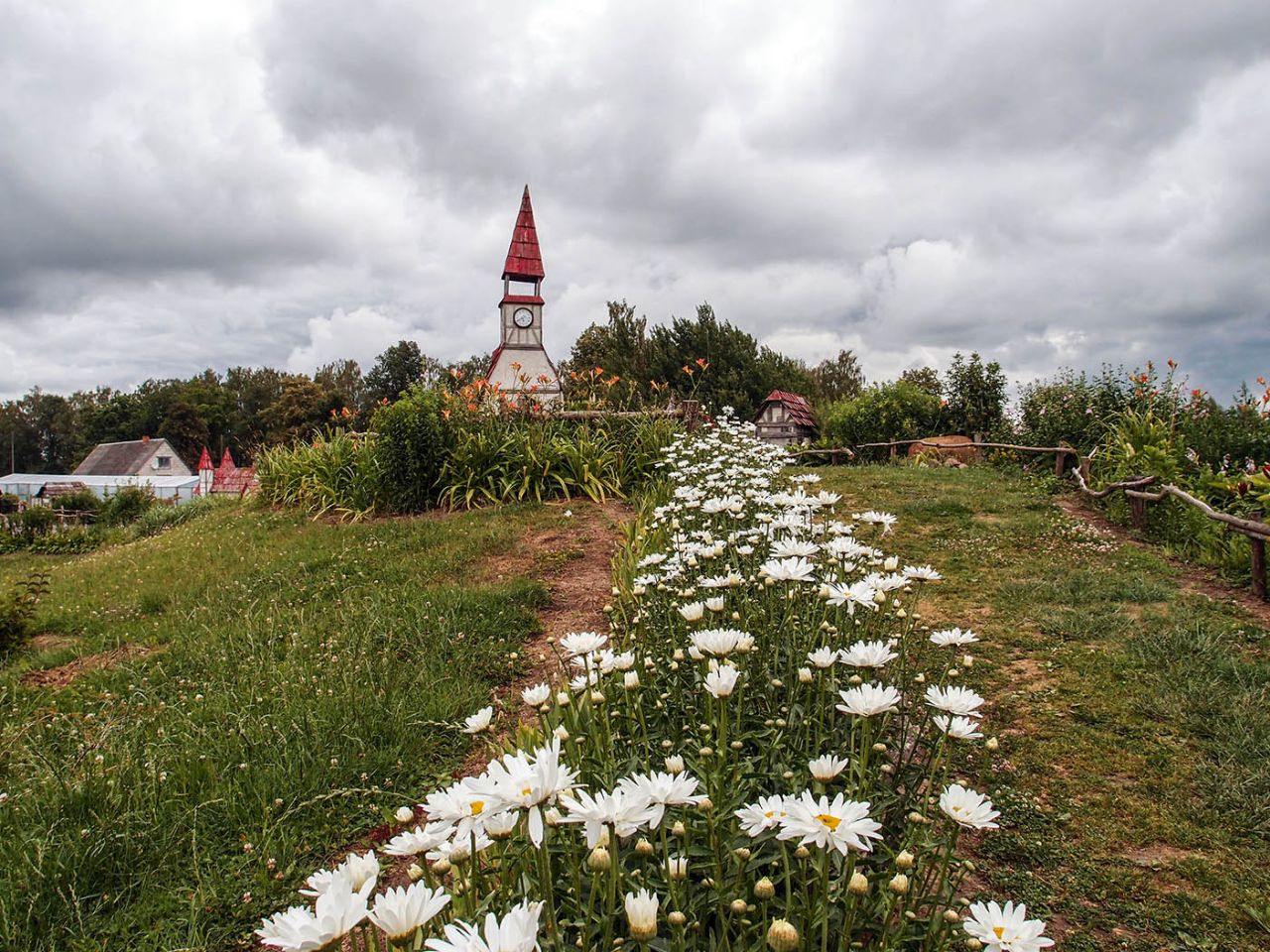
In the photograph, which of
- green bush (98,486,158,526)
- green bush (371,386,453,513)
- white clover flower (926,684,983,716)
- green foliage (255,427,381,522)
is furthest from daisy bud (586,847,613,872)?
green bush (98,486,158,526)

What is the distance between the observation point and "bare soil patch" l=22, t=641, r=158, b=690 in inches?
158

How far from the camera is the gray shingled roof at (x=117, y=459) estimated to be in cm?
4925

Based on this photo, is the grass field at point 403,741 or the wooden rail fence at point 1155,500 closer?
the grass field at point 403,741

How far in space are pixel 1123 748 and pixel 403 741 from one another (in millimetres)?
2814

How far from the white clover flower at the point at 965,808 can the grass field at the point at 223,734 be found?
1876 millimetres

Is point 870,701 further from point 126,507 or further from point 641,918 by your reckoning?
point 126,507

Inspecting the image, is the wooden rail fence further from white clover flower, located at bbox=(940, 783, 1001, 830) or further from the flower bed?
white clover flower, located at bbox=(940, 783, 1001, 830)

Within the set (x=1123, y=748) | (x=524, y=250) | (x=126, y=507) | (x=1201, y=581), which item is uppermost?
(x=524, y=250)

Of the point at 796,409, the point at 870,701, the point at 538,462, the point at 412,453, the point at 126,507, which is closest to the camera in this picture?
the point at 870,701

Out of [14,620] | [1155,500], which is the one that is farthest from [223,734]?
[1155,500]

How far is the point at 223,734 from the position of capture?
9.07 feet

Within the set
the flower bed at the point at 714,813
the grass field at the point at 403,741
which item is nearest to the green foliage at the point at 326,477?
the grass field at the point at 403,741

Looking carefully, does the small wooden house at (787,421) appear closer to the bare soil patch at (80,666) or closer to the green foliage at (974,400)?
the green foliage at (974,400)

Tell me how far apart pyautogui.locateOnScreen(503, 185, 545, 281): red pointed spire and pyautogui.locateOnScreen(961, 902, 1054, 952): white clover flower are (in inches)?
1322
